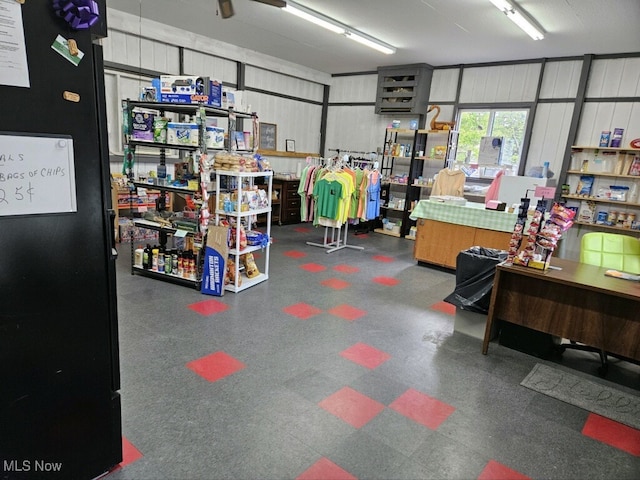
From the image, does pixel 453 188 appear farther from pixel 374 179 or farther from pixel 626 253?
pixel 626 253

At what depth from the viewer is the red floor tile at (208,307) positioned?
3.65m

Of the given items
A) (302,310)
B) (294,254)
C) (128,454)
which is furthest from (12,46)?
(294,254)

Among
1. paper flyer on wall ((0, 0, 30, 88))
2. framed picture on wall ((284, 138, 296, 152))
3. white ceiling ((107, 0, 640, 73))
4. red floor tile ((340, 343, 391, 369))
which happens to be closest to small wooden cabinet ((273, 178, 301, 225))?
framed picture on wall ((284, 138, 296, 152))

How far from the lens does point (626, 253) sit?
325 centimetres

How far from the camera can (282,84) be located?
835cm

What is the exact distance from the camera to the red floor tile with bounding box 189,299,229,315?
3.65 meters

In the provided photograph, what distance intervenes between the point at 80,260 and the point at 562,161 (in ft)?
23.4

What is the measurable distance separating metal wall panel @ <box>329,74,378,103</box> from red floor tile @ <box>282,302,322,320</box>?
6093mm

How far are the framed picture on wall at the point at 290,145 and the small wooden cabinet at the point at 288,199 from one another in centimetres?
114

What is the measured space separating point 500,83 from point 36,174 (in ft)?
24.6

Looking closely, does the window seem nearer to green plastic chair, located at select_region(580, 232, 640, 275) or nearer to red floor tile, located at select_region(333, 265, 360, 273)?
red floor tile, located at select_region(333, 265, 360, 273)

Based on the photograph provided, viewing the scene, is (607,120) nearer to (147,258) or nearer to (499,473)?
(499,473)

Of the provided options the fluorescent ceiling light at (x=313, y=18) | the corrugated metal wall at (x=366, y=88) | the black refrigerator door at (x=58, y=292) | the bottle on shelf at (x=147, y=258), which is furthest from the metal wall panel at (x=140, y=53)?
the black refrigerator door at (x=58, y=292)

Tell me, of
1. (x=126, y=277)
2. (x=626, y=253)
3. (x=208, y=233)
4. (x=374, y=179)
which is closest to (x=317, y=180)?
(x=374, y=179)
